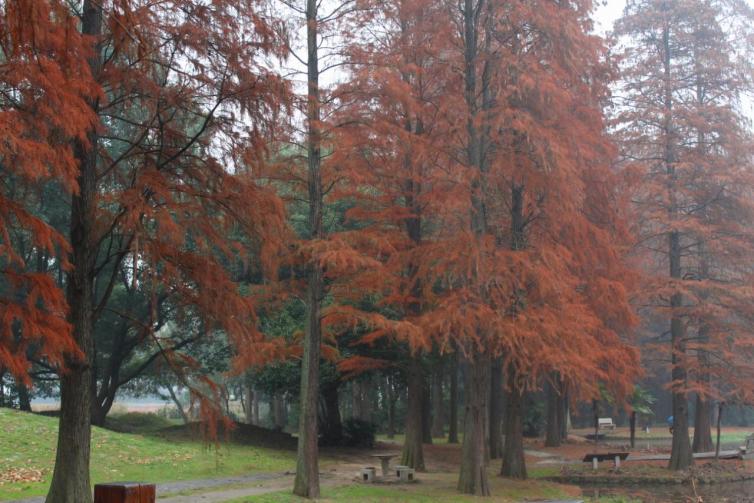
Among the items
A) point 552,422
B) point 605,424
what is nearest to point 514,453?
point 552,422

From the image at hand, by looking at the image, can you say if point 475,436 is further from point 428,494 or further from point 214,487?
point 214,487

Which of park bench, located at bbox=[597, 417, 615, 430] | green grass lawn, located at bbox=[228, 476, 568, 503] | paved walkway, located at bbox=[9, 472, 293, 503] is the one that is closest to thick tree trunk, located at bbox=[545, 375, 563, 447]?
park bench, located at bbox=[597, 417, 615, 430]

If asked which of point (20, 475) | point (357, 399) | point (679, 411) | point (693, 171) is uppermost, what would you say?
point (693, 171)

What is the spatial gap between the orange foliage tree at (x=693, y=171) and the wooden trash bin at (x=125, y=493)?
24.2 metres

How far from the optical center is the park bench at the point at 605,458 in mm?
26203

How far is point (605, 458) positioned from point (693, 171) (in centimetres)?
994

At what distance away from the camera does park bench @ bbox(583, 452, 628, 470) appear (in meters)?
26.2

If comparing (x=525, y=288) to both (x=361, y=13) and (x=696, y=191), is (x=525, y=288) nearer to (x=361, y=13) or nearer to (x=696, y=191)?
(x=361, y=13)

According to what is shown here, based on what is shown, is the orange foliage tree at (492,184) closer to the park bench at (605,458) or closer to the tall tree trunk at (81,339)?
Result: the park bench at (605,458)

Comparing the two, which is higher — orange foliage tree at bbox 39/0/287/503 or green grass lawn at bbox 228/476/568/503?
orange foliage tree at bbox 39/0/287/503

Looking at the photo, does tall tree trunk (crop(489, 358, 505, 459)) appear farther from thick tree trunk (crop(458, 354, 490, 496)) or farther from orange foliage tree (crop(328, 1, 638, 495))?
thick tree trunk (crop(458, 354, 490, 496))

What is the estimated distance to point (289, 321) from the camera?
26109 mm

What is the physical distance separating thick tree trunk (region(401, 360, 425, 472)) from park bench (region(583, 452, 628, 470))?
6.41 m

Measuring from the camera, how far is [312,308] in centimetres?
1709
